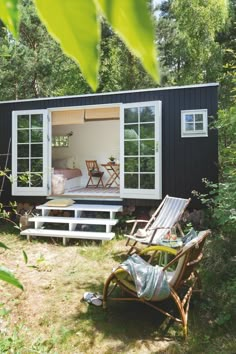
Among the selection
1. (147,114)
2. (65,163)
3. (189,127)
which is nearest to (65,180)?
(65,163)

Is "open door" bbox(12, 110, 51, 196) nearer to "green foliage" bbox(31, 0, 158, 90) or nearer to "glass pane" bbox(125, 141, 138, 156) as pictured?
"glass pane" bbox(125, 141, 138, 156)

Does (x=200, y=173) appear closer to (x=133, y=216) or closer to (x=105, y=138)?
(x=133, y=216)

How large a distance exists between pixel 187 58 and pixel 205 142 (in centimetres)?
793

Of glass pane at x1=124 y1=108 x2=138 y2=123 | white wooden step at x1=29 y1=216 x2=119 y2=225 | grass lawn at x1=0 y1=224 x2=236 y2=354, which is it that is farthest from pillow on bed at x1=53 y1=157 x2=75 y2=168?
grass lawn at x1=0 y1=224 x2=236 y2=354

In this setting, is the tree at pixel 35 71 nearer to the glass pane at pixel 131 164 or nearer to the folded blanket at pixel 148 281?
the glass pane at pixel 131 164

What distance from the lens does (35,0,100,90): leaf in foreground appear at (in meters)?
0.11

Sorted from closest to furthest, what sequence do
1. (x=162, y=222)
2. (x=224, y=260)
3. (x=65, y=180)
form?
1. (x=224, y=260)
2. (x=162, y=222)
3. (x=65, y=180)

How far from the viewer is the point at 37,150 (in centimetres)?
690

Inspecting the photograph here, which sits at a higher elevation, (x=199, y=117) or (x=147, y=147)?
(x=199, y=117)

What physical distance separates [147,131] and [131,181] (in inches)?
40.7

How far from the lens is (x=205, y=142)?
6141 millimetres

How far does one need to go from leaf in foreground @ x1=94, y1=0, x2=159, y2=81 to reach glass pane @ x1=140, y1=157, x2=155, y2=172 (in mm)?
6145

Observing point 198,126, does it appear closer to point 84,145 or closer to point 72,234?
point 72,234

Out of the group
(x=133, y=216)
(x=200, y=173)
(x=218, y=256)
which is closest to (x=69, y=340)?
(x=218, y=256)
